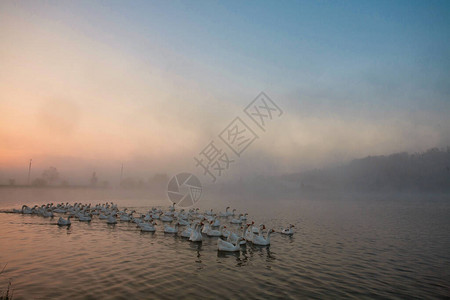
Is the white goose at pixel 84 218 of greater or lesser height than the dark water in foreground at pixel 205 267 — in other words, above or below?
above

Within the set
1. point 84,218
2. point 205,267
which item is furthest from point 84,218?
Answer: point 205,267

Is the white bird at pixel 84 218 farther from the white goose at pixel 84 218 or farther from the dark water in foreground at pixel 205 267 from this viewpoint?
the dark water in foreground at pixel 205 267

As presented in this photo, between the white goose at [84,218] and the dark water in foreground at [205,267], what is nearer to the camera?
the dark water in foreground at [205,267]

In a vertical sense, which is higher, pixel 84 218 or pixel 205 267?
pixel 84 218

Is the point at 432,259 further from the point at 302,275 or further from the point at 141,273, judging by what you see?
the point at 141,273

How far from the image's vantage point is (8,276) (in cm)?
1198

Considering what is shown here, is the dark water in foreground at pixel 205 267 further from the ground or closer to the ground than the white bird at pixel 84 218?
closer to the ground

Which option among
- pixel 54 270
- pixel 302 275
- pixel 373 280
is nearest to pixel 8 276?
pixel 54 270

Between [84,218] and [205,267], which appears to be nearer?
[205,267]

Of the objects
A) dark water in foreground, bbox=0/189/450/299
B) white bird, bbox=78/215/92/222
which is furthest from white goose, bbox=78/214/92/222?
dark water in foreground, bbox=0/189/450/299

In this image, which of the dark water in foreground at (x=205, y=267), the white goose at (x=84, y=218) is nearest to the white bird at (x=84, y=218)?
the white goose at (x=84, y=218)

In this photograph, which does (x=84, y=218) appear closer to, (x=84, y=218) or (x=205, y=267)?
(x=84, y=218)

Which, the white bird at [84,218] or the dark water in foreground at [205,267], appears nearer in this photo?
the dark water in foreground at [205,267]

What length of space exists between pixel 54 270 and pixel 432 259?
23.7 metres
